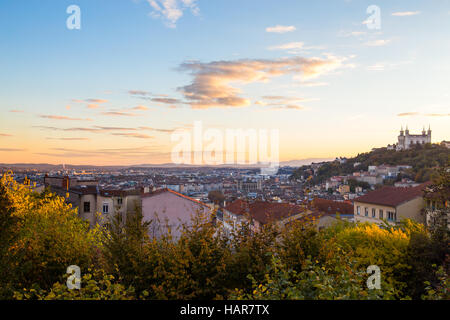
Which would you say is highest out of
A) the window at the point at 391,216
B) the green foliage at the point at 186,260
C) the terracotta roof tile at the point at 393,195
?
the green foliage at the point at 186,260

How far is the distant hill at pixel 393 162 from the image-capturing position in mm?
105356

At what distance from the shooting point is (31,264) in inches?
378

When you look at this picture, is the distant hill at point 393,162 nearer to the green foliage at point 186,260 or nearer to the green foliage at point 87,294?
the green foliage at point 186,260

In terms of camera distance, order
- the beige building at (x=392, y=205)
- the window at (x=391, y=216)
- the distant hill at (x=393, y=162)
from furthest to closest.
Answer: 1. the distant hill at (x=393, y=162)
2. the window at (x=391, y=216)
3. the beige building at (x=392, y=205)

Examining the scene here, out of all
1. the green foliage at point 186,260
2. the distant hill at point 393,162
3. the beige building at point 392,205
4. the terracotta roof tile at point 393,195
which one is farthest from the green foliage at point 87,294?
the distant hill at point 393,162

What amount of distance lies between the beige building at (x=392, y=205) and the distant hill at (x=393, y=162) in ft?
168

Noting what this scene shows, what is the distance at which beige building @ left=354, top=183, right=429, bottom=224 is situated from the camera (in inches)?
1690

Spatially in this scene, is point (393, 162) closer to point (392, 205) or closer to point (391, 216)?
point (391, 216)

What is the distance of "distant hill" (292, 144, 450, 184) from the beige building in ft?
168

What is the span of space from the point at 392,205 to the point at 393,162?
110 m

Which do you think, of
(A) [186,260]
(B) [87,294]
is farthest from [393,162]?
(B) [87,294]

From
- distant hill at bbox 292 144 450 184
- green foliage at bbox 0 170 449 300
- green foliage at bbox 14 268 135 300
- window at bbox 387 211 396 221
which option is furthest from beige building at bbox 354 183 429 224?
distant hill at bbox 292 144 450 184

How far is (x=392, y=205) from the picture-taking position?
4331 centimetres

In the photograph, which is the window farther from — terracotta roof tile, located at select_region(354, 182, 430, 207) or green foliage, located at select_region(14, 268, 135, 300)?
green foliage, located at select_region(14, 268, 135, 300)
